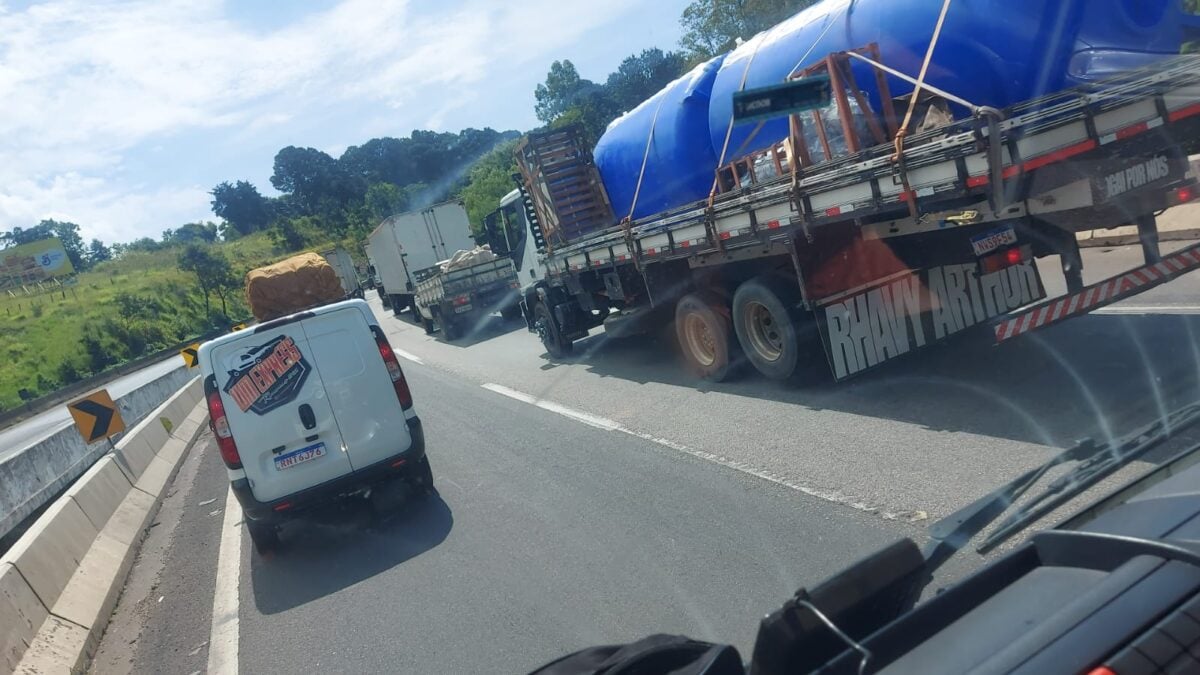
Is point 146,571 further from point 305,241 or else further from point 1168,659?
point 305,241

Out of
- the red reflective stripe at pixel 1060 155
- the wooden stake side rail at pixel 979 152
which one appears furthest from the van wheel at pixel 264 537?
the red reflective stripe at pixel 1060 155

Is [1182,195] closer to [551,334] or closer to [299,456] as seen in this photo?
[299,456]

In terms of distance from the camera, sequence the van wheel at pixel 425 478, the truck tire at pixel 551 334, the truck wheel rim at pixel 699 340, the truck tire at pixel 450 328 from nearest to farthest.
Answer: the van wheel at pixel 425 478 < the truck wheel rim at pixel 699 340 < the truck tire at pixel 551 334 < the truck tire at pixel 450 328

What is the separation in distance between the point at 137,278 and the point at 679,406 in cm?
6681

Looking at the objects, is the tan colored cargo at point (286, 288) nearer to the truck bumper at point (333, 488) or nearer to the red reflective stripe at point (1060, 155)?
the truck bumper at point (333, 488)

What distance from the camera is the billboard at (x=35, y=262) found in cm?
5556

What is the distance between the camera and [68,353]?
43312mm

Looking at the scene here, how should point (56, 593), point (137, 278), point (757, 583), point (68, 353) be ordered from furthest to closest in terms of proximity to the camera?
1. point (137, 278)
2. point (68, 353)
3. point (56, 593)
4. point (757, 583)

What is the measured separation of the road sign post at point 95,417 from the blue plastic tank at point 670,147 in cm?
690

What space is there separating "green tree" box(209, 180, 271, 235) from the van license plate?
361 feet

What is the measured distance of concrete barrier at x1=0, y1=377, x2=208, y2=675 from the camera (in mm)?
5262

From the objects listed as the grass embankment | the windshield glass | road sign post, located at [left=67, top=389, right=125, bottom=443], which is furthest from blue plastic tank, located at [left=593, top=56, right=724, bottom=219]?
the grass embankment

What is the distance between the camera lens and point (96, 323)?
47.3 m

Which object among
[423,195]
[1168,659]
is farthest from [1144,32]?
[423,195]
